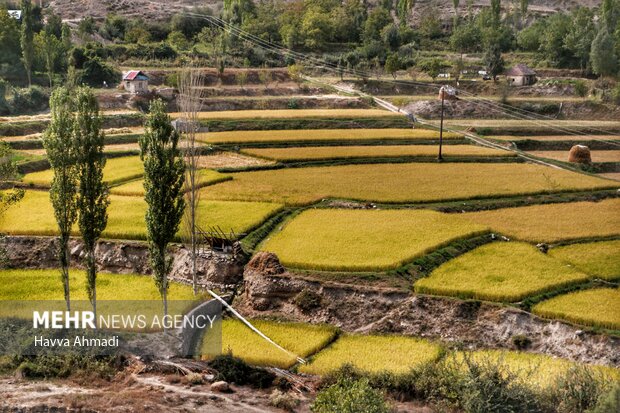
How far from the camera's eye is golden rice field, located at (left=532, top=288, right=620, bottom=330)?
82.3 feet

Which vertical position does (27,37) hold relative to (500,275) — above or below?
above

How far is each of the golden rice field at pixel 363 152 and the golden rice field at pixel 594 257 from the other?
16.7 m

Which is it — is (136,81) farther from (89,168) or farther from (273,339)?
(273,339)

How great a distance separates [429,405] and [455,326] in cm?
497

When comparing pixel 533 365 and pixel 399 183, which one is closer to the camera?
pixel 533 365

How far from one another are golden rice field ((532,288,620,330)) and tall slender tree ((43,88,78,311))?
16252 millimetres

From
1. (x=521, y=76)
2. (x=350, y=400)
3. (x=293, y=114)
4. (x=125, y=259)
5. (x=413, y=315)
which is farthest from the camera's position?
(x=521, y=76)

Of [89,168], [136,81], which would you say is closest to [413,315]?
[89,168]

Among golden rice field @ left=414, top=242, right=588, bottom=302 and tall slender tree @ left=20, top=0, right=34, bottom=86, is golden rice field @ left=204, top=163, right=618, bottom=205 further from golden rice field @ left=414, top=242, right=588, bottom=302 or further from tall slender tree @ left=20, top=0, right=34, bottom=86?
tall slender tree @ left=20, top=0, right=34, bottom=86

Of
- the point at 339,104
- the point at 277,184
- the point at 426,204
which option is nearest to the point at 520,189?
the point at 426,204

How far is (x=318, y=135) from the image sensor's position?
170 feet

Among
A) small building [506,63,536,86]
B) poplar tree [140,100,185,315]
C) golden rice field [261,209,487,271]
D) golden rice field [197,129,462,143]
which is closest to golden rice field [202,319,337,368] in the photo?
poplar tree [140,100,185,315]

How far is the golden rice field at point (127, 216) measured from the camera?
3334 centimetres

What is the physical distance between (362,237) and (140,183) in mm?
14240
